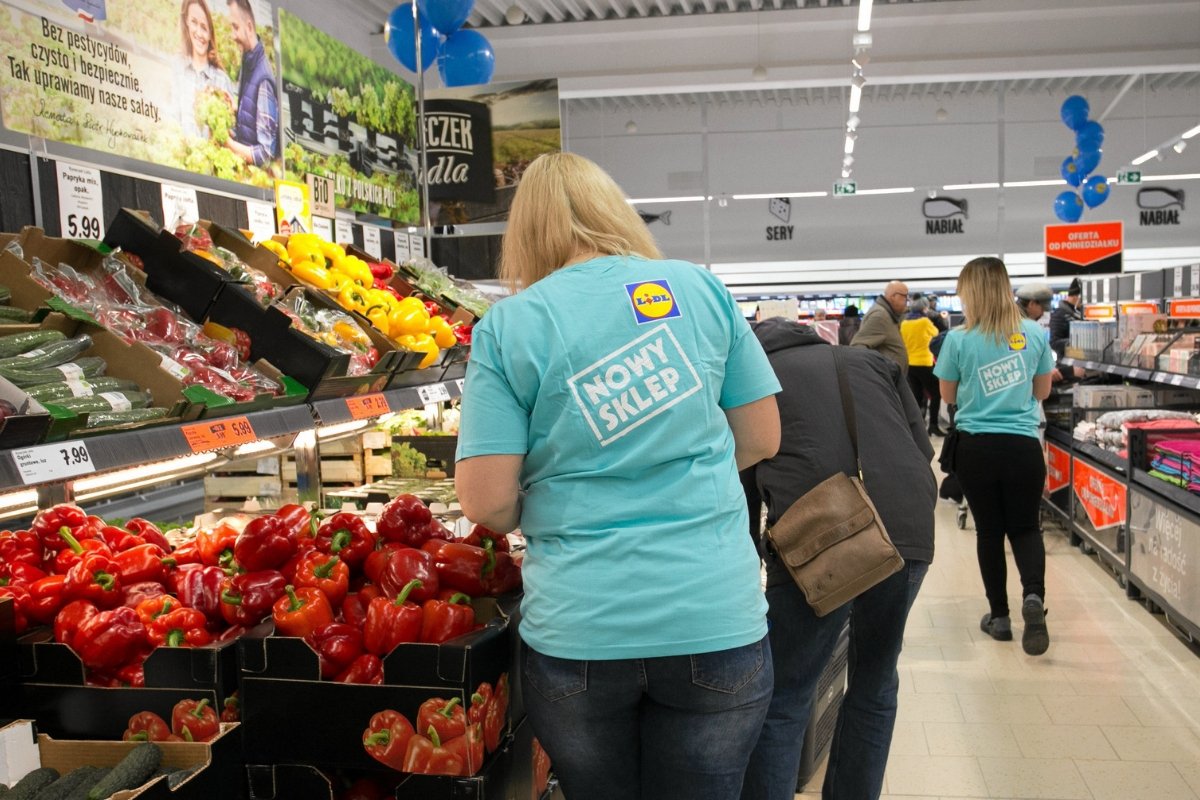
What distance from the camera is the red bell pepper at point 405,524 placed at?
2.34 metres

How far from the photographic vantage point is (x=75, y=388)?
6.13ft

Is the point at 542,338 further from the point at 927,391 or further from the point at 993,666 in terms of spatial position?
the point at 927,391

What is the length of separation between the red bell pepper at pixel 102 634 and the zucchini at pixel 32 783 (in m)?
0.24

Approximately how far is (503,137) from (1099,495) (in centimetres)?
409

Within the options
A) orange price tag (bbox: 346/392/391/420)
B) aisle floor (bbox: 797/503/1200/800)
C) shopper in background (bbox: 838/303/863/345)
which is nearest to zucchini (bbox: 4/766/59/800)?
orange price tag (bbox: 346/392/391/420)

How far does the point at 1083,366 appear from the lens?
9.27 meters

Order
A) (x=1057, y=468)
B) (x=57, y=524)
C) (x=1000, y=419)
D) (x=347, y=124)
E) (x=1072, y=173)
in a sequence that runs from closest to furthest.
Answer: (x=57, y=524) → (x=1000, y=419) → (x=347, y=124) → (x=1057, y=468) → (x=1072, y=173)

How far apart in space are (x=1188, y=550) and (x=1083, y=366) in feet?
16.5

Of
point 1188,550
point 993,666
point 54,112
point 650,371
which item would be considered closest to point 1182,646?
point 1188,550

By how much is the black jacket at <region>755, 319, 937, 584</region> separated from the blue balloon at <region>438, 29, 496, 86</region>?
Answer: 3918 mm

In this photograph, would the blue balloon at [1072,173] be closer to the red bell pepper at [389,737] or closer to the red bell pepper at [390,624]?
the red bell pepper at [390,624]

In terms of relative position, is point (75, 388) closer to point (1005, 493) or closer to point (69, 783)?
point (69, 783)

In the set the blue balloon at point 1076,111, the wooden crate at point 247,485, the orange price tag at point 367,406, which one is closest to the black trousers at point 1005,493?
the orange price tag at point 367,406

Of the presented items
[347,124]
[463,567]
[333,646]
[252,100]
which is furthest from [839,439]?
[347,124]
